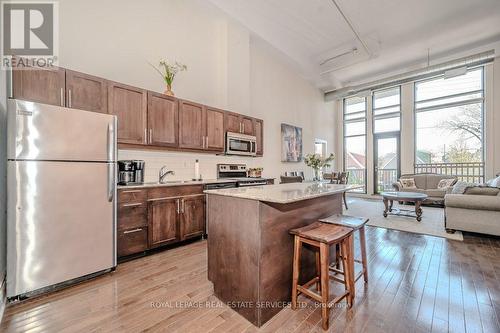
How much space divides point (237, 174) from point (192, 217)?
5.48ft

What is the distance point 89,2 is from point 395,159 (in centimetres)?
872

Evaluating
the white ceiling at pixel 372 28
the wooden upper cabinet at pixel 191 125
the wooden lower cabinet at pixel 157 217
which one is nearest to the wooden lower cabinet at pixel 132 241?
the wooden lower cabinet at pixel 157 217

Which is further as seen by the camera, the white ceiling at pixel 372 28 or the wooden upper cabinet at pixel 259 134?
the wooden upper cabinet at pixel 259 134

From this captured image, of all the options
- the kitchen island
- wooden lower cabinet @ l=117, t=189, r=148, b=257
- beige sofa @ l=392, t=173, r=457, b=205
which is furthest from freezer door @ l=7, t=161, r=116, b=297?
beige sofa @ l=392, t=173, r=457, b=205

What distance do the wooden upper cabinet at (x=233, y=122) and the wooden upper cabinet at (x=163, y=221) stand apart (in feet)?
5.84

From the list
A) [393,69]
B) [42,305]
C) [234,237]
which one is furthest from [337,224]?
[393,69]

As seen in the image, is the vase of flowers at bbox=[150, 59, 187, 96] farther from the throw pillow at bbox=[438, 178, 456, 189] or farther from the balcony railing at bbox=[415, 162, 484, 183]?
the balcony railing at bbox=[415, 162, 484, 183]

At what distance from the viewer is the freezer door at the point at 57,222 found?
1.80 m

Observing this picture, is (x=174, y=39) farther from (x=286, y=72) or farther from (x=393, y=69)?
(x=393, y=69)

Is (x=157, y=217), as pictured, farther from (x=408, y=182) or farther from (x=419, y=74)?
(x=419, y=74)

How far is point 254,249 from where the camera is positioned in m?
1.57

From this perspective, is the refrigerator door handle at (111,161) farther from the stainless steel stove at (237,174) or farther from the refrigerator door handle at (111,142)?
the stainless steel stove at (237,174)

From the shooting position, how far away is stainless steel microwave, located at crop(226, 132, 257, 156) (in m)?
4.07

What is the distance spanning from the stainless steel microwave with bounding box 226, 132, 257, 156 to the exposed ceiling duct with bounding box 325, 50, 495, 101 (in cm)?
446
